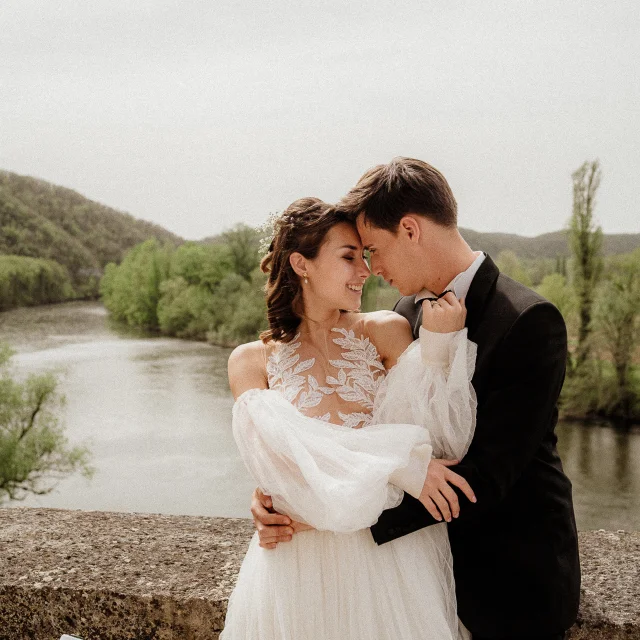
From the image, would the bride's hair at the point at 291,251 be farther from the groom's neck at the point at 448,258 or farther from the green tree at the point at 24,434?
the green tree at the point at 24,434

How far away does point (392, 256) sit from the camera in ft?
6.47

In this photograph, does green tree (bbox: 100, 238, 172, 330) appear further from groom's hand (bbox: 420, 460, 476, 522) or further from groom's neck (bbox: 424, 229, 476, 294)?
groom's hand (bbox: 420, 460, 476, 522)

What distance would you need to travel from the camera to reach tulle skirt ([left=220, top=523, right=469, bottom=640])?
169 cm

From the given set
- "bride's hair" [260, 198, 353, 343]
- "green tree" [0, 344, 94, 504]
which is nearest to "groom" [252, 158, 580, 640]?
"bride's hair" [260, 198, 353, 343]

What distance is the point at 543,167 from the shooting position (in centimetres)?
6619

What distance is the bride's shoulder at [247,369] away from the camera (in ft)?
6.75

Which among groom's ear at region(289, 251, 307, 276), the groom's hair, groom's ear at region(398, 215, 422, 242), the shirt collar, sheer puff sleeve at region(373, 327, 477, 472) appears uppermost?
the groom's hair

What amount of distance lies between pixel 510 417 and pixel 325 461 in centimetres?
47

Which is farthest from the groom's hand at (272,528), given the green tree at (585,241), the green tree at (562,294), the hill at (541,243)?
the hill at (541,243)

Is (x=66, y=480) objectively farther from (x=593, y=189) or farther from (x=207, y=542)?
(x=207, y=542)

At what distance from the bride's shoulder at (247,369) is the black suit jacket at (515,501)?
1.94 feet

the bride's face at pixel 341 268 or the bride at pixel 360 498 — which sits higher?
the bride's face at pixel 341 268

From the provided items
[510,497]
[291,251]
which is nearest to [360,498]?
[510,497]

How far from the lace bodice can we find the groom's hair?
1.30 feet
